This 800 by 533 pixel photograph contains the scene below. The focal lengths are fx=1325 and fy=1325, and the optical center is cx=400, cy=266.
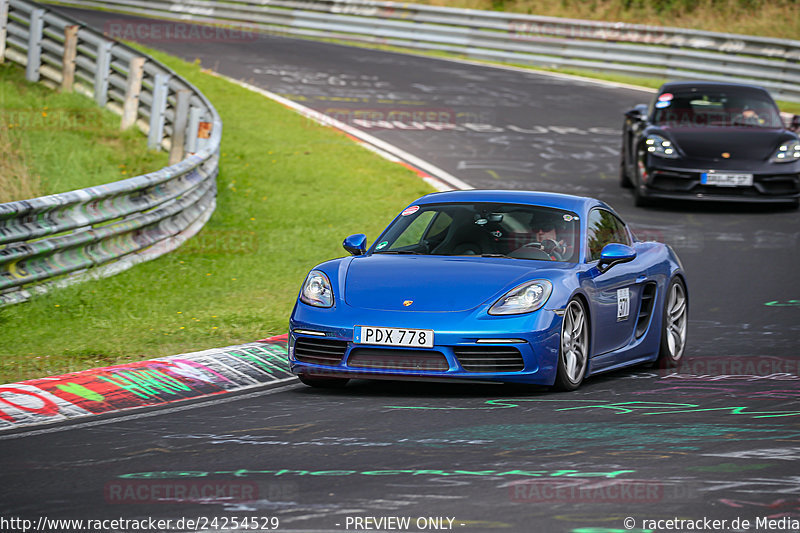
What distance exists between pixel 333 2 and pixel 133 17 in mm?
5838

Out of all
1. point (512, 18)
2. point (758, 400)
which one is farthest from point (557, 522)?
point (512, 18)

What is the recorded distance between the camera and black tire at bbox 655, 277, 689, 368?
955cm

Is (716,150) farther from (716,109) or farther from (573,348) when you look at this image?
(573,348)

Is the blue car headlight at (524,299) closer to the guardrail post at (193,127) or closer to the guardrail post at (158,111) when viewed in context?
the guardrail post at (193,127)

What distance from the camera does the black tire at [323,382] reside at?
834 centimetres

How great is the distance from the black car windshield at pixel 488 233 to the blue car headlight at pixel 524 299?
678mm

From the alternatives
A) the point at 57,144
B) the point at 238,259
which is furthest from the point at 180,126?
the point at 238,259

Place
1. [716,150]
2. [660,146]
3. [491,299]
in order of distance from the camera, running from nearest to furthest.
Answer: [491,299]
[716,150]
[660,146]

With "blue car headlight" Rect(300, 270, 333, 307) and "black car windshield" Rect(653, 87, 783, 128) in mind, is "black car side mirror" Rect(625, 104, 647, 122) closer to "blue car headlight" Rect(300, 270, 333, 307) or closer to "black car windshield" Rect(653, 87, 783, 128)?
"black car windshield" Rect(653, 87, 783, 128)

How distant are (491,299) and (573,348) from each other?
69 centimetres

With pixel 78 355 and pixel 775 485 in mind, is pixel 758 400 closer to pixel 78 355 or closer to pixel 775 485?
pixel 775 485

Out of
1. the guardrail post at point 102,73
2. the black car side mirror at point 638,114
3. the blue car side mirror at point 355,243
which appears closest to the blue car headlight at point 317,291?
the blue car side mirror at point 355,243

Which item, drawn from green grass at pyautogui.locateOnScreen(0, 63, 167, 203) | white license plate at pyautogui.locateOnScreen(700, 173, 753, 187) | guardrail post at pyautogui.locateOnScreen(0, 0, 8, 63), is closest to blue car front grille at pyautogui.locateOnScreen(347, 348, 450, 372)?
green grass at pyautogui.locateOnScreen(0, 63, 167, 203)

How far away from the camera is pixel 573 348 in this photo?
8227 millimetres
